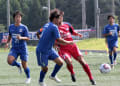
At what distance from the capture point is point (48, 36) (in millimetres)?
9023

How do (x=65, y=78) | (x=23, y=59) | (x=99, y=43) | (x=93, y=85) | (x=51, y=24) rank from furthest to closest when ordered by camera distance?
(x=99, y=43) → (x=65, y=78) → (x=23, y=59) → (x=93, y=85) → (x=51, y=24)

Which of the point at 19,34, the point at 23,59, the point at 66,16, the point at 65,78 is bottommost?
the point at 66,16

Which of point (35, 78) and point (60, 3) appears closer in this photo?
point (35, 78)

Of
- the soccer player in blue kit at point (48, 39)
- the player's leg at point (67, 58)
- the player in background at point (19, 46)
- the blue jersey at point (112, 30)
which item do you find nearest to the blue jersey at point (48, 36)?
the soccer player in blue kit at point (48, 39)

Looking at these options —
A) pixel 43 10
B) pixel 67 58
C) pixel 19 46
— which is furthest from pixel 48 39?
pixel 43 10

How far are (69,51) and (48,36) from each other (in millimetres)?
1692

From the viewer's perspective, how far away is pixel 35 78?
1183 centimetres

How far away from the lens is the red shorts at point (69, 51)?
34.4ft

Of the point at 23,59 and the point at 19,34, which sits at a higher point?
the point at 19,34

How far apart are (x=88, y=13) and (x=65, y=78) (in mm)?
76097

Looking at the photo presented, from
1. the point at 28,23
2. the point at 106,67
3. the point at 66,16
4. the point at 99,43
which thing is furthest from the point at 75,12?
the point at 106,67

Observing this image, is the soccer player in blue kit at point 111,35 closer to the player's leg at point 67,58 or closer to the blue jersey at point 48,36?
the player's leg at point 67,58

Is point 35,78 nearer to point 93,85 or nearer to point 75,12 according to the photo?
point 93,85

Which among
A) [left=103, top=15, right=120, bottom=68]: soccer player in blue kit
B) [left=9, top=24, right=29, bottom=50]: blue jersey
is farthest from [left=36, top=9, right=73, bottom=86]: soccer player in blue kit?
[left=103, top=15, right=120, bottom=68]: soccer player in blue kit
